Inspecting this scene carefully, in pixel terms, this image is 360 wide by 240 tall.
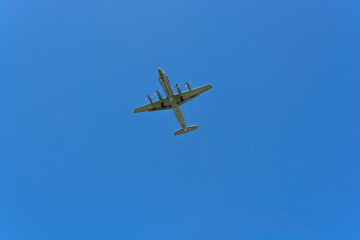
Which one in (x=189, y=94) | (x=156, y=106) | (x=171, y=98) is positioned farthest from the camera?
(x=156, y=106)

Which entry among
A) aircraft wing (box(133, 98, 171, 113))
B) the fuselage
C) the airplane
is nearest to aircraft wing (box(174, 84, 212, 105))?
the airplane

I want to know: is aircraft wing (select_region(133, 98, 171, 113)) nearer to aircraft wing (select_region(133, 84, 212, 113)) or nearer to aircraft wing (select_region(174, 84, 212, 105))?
aircraft wing (select_region(133, 84, 212, 113))

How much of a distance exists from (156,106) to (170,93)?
4541mm

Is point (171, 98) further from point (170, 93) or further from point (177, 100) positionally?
point (177, 100)

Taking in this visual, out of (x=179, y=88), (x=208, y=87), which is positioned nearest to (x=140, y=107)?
(x=179, y=88)

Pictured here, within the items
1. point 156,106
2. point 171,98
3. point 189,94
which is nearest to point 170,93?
point 171,98

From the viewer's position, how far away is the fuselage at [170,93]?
47.6 m

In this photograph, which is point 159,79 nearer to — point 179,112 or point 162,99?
point 162,99

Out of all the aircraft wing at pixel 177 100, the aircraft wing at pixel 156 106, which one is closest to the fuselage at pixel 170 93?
the aircraft wing at pixel 177 100

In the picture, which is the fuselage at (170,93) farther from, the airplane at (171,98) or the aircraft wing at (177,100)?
the aircraft wing at (177,100)

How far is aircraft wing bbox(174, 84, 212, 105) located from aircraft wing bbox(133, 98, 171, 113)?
2.06 meters

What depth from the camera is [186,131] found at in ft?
183

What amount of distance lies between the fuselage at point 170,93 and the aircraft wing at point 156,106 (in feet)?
3.97

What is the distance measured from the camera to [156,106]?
172ft
